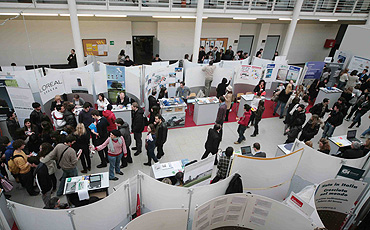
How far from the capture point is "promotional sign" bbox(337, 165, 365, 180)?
188 inches

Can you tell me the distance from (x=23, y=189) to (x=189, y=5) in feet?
30.1

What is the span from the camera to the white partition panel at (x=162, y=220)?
3.37 meters

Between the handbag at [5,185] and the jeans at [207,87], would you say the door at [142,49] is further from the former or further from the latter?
the handbag at [5,185]

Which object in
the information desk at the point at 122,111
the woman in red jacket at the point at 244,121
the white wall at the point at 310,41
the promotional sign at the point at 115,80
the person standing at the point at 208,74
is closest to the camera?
the woman in red jacket at the point at 244,121

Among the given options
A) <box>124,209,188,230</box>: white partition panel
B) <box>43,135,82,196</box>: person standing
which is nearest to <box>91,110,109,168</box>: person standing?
<box>43,135,82,196</box>: person standing

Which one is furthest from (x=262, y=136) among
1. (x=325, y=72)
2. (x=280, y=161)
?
(x=325, y=72)

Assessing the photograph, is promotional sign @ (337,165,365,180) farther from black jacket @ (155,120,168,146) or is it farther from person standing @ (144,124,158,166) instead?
person standing @ (144,124,158,166)

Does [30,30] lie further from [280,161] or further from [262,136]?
[280,161]

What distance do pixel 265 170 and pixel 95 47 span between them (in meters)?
10.4

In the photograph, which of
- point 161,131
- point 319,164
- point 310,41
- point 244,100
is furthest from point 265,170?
point 310,41

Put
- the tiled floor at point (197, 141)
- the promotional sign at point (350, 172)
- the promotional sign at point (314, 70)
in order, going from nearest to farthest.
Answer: the promotional sign at point (350, 172) → the tiled floor at point (197, 141) → the promotional sign at point (314, 70)

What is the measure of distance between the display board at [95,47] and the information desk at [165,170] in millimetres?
9010

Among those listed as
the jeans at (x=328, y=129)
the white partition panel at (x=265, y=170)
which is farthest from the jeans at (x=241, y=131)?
the jeans at (x=328, y=129)

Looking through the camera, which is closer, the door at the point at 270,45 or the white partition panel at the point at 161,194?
the white partition panel at the point at 161,194
